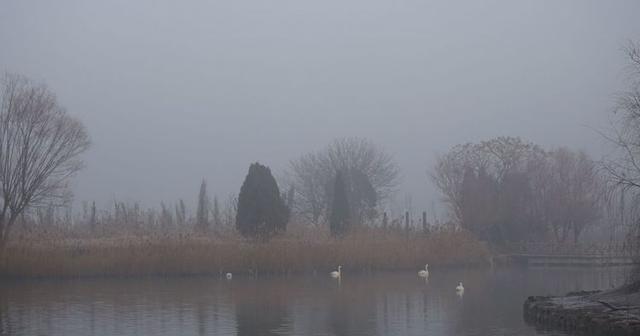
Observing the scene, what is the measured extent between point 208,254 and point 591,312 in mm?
22871

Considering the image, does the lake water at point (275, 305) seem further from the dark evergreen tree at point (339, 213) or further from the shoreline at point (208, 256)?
the dark evergreen tree at point (339, 213)

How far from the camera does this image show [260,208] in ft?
131

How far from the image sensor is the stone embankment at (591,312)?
15.1 metres

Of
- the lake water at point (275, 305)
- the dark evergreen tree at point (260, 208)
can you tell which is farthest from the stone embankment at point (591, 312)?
the dark evergreen tree at point (260, 208)

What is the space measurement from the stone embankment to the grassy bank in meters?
19.0

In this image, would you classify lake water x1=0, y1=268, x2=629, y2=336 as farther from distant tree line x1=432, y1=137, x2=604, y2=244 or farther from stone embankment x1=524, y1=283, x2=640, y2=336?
distant tree line x1=432, y1=137, x2=604, y2=244

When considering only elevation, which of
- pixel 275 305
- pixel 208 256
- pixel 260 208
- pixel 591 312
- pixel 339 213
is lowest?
pixel 275 305

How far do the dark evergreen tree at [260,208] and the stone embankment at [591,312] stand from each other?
68.8 ft

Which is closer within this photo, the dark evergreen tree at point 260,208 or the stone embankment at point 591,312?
the stone embankment at point 591,312

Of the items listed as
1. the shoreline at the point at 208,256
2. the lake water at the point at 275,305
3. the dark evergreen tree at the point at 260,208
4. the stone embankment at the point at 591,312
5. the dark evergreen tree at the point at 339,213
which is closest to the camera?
the stone embankment at the point at 591,312

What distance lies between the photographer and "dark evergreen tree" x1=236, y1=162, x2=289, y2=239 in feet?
130

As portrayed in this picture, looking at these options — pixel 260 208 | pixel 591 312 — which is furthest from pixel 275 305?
pixel 260 208

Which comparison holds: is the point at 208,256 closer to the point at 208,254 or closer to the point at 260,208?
the point at 208,254

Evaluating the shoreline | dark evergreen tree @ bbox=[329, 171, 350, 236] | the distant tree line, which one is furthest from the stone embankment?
the distant tree line
